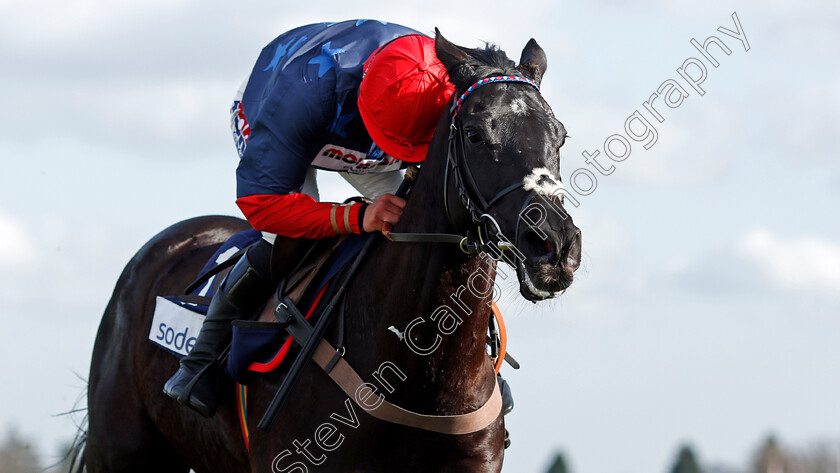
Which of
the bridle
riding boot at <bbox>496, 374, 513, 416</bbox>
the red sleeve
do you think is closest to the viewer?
the bridle

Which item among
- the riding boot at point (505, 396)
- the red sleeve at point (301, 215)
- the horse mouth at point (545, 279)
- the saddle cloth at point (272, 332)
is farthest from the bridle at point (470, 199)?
the riding boot at point (505, 396)

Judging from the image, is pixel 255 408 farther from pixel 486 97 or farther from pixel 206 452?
pixel 486 97

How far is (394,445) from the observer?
4914 mm

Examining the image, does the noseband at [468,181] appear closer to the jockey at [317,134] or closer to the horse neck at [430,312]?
the horse neck at [430,312]

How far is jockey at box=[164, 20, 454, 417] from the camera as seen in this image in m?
5.02

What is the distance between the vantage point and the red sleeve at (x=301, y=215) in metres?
5.23

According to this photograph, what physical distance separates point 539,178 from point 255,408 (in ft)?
6.96

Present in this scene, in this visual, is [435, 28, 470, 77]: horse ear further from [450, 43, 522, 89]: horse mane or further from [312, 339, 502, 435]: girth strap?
[312, 339, 502, 435]: girth strap

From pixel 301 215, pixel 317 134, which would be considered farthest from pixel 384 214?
pixel 317 134

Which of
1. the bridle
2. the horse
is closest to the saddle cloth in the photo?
the horse

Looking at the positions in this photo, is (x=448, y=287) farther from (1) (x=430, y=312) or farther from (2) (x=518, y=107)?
(2) (x=518, y=107)

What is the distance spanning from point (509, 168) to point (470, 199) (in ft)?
0.80

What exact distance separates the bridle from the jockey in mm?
331

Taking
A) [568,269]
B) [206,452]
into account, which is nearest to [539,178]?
[568,269]
